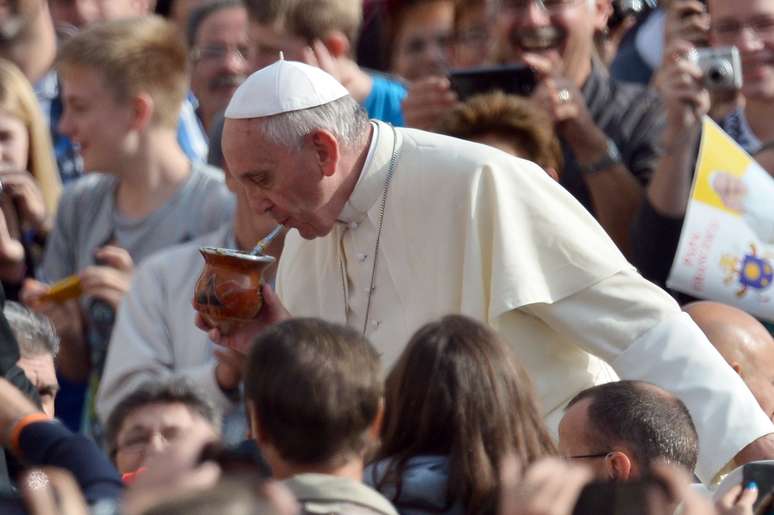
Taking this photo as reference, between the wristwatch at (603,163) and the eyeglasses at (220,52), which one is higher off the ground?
the wristwatch at (603,163)

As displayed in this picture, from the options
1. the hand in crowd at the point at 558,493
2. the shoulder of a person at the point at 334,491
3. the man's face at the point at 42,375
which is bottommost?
the man's face at the point at 42,375

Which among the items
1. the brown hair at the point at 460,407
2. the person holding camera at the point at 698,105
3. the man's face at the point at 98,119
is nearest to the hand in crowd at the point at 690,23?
the person holding camera at the point at 698,105

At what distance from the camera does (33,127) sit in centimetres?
715

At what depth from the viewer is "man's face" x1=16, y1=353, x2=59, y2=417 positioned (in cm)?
495

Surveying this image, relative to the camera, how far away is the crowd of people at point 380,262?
3391mm

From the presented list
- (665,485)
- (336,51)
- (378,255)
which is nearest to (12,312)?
(378,255)

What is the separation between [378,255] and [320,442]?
1.55m

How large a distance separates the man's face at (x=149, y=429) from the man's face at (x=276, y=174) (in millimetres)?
853

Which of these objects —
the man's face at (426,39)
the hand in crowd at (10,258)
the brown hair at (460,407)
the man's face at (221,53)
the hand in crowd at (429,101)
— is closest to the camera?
the brown hair at (460,407)

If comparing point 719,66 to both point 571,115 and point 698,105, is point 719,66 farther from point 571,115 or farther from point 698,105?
point 571,115

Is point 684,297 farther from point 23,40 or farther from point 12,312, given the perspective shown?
point 23,40

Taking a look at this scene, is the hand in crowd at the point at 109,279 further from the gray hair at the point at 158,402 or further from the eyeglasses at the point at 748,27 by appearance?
the eyeglasses at the point at 748,27

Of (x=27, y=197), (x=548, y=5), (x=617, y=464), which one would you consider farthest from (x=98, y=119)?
(x=617, y=464)

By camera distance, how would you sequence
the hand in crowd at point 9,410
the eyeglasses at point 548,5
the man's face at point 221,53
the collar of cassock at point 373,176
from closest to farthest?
the hand in crowd at point 9,410 → the collar of cassock at point 373,176 → the eyeglasses at point 548,5 → the man's face at point 221,53
